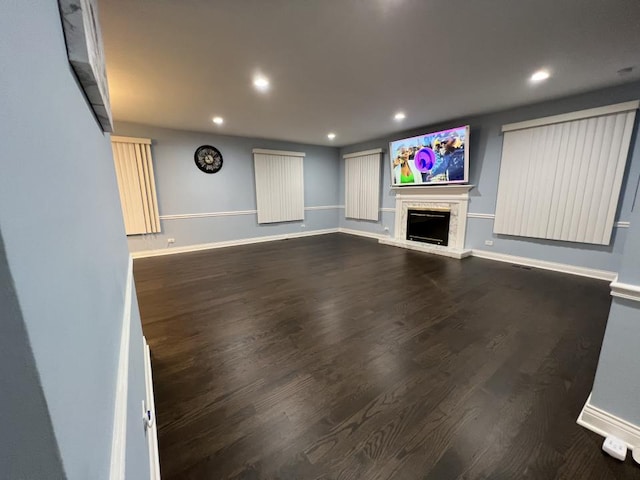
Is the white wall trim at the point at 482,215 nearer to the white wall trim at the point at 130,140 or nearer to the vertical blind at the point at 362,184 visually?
the vertical blind at the point at 362,184

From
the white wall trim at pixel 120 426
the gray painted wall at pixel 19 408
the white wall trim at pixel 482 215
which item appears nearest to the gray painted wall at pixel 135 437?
the white wall trim at pixel 120 426

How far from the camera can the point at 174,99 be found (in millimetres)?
3357

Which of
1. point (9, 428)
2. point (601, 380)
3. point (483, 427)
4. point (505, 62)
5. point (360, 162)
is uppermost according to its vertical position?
point (505, 62)

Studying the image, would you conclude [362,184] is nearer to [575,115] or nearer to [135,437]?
[575,115]

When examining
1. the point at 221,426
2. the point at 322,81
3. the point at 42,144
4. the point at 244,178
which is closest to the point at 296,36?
the point at 322,81

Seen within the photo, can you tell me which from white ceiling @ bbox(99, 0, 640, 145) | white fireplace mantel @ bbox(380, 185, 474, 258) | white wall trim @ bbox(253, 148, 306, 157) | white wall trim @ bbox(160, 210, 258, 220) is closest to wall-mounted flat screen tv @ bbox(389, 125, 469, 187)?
white fireplace mantel @ bbox(380, 185, 474, 258)

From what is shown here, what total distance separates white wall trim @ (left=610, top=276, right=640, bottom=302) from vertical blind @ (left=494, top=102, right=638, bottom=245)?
3.13 meters

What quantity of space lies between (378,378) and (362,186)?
18.1ft

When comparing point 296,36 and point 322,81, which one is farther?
point 322,81

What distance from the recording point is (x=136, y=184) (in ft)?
15.2

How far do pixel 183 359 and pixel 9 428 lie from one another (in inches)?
79.4

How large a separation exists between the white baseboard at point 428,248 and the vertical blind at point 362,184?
92cm

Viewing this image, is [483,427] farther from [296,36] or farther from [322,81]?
[322,81]

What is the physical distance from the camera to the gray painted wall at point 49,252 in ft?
0.73
